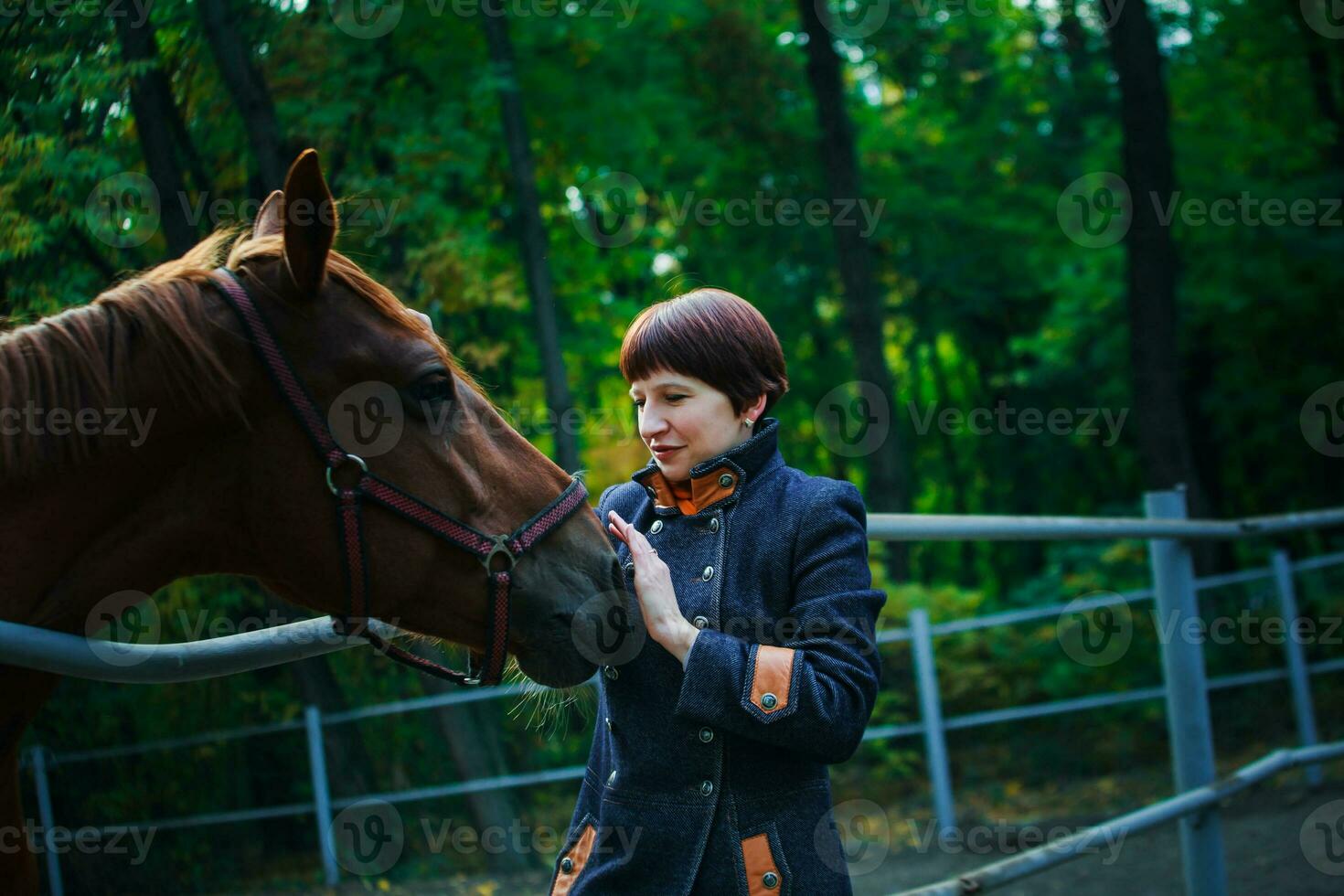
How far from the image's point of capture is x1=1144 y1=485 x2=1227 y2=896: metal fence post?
327 centimetres

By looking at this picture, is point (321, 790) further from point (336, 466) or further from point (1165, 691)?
point (1165, 691)

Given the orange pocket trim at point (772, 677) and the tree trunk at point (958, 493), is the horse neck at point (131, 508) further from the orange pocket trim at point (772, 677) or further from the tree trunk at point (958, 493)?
the tree trunk at point (958, 493)

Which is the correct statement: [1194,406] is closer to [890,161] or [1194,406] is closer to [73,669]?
[890,161]

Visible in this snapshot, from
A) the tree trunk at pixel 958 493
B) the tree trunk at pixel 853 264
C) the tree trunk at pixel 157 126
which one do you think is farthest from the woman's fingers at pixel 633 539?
the tree trunk at pixel 958 493

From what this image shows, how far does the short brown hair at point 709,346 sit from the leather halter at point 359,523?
0.27 m

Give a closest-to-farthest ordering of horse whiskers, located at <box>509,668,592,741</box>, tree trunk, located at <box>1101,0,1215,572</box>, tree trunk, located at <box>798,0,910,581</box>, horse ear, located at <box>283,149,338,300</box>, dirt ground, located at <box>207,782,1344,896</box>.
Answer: horse ear, located at <box>283,149,338,300</box> < horse whiskers, located at <box>509,668,592,741</box> < dirt ground, located at <box>207,782,1344,896</box> < tree trunk, located at <box>1101,0,1215,572</box> < tree trunk, located at <box>798,0,910,581</box>

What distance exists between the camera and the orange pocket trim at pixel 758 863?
1.58 meters

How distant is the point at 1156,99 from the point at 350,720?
337 inches

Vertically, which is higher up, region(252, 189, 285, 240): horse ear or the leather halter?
region(252, 189, 285, 240): horse ear

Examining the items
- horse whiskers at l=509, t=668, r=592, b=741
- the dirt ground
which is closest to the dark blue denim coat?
horse whiskers at l=509, t=668, r=592, b=741

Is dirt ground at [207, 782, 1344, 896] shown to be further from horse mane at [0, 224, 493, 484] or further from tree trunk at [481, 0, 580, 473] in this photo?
tree trunk at [481, 0, 580, 473]

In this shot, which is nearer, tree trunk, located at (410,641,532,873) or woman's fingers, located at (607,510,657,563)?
woman's fingers, located at (607,510,657,563)

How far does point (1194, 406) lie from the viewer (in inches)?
512

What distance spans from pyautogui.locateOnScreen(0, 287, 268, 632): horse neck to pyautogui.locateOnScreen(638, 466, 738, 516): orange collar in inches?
25.1
